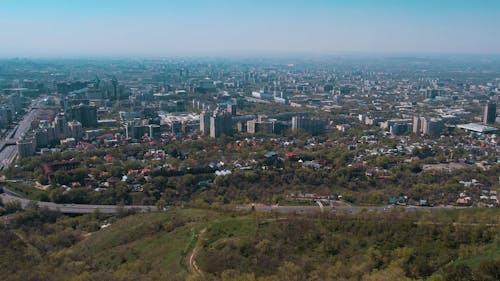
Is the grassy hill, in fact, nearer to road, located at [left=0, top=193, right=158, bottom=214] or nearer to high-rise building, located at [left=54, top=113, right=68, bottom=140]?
road, located at [left=0, top=193, right=158, bottom=214]

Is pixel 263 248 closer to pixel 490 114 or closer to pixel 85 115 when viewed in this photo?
pixel 85 115

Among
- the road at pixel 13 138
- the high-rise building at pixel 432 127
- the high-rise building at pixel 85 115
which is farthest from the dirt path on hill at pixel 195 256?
the high-rise building at pixel 85 115

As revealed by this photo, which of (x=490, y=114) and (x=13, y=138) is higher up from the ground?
(x=490, y=114)

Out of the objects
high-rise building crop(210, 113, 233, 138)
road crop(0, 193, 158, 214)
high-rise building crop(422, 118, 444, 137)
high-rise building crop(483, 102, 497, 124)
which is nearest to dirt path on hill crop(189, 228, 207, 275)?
road crop(0, 193, 158, 214)

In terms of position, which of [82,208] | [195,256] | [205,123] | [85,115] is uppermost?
[85,115]

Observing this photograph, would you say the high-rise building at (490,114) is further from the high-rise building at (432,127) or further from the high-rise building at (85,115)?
the high-rise building at (85,115)

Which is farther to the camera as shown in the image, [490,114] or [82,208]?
[490,114]

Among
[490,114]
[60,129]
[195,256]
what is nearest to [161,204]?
[195,256]
